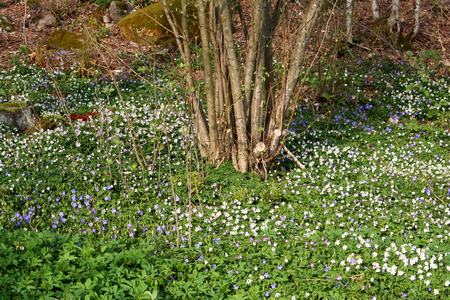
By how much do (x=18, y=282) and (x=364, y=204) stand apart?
387 cm

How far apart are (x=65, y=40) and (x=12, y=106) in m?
3.79

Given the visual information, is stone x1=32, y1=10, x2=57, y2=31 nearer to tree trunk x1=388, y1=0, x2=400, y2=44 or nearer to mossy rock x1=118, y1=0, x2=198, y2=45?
mossy rock x1=118, y1=0, x2=198, y2=45

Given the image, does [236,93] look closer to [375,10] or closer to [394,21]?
[394,21]

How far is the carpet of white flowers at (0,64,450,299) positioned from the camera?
14.1 ft

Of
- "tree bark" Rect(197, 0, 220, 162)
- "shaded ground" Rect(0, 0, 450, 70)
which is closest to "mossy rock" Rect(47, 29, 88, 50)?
"shaded ground" Rect(0, 0, 450, 70)

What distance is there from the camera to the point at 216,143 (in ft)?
22.6

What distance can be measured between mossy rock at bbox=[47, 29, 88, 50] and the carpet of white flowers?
8.51ft

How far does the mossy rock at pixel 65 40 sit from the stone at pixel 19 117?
3.48 m

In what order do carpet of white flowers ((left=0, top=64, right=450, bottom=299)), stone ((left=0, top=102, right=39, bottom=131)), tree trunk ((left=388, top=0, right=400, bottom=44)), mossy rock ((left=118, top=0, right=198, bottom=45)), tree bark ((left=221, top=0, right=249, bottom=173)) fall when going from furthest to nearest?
1. tree trunk ((left=388, top=0, right=400, bottom=44))
2. mossy rock ((left=118, top=0, right=198, bottom=45))
3. stone ((left=0, top=102, right=39, bottom=131))
4. tree bark ((left=221, top=0, right=249, bottom=173))
5. carpet of white flowers ((left=0, top=64, right=450, bottom=299))

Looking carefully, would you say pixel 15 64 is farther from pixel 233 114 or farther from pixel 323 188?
pixel 323 188

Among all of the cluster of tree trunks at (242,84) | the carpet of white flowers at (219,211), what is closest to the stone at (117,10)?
the carpet of white flowers at (219,211)

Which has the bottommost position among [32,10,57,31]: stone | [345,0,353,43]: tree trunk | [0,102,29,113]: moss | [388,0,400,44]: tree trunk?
[388,0,400,44]: tree trunk

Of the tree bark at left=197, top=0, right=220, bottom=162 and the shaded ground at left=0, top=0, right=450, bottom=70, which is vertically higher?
the tree bark at left=197, top=0, right=220, bottom=162

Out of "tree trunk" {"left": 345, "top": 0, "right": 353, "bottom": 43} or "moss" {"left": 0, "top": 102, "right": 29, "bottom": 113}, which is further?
"tree trunk" {"left": 345, "top": 0, "right": 353, "bottom": 43}
